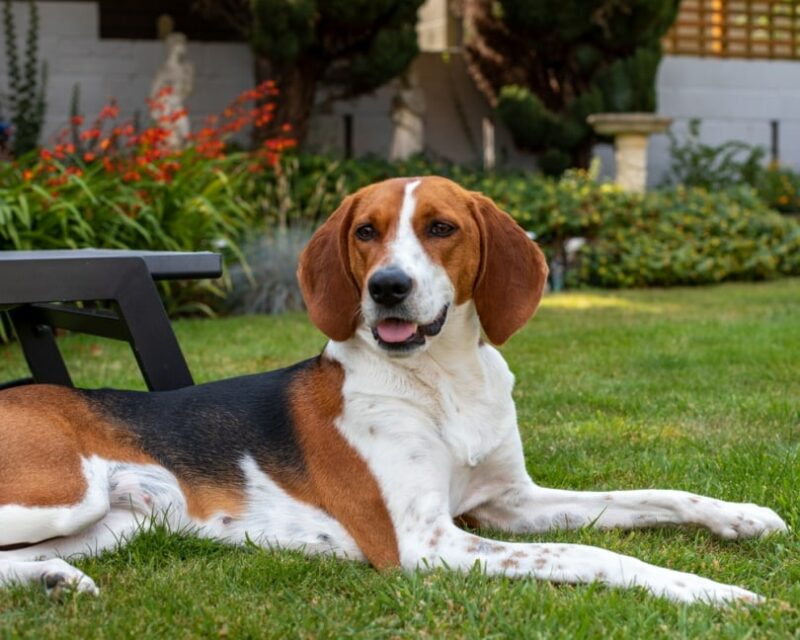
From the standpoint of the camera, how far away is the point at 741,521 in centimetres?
325

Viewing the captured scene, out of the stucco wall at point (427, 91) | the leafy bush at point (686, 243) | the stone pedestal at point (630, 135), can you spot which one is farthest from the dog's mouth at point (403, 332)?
the stucco wall at point (427, 91)

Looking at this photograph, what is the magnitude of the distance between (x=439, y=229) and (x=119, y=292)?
131cm

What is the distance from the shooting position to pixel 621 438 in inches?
186

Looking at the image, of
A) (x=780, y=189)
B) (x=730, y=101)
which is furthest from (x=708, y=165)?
(x=730, y=101)

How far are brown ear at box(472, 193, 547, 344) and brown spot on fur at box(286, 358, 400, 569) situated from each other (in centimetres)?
51

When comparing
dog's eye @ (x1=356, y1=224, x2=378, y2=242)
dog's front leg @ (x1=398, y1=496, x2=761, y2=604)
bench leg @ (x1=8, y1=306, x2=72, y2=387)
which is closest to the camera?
dog's front leg @ (x1=398, y1=496, x2=761, y2=604)

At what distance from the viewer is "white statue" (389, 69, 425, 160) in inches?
516

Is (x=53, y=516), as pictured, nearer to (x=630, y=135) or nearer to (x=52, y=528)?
(x=52, y=528)

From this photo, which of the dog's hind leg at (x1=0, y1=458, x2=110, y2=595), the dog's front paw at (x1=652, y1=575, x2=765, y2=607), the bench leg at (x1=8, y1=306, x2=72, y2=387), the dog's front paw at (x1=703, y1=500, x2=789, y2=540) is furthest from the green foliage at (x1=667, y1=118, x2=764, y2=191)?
the dog's hind leg at (x1=0, y1=458, x2=110, y2=595)

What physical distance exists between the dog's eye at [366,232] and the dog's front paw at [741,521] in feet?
4.30

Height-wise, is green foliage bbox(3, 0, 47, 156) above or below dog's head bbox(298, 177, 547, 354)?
above

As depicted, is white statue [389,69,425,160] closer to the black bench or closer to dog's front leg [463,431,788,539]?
the black bench

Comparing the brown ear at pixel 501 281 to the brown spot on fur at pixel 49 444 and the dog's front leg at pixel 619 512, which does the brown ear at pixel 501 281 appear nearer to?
the dog's front leg at pixel 619 512

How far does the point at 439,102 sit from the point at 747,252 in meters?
4.91
